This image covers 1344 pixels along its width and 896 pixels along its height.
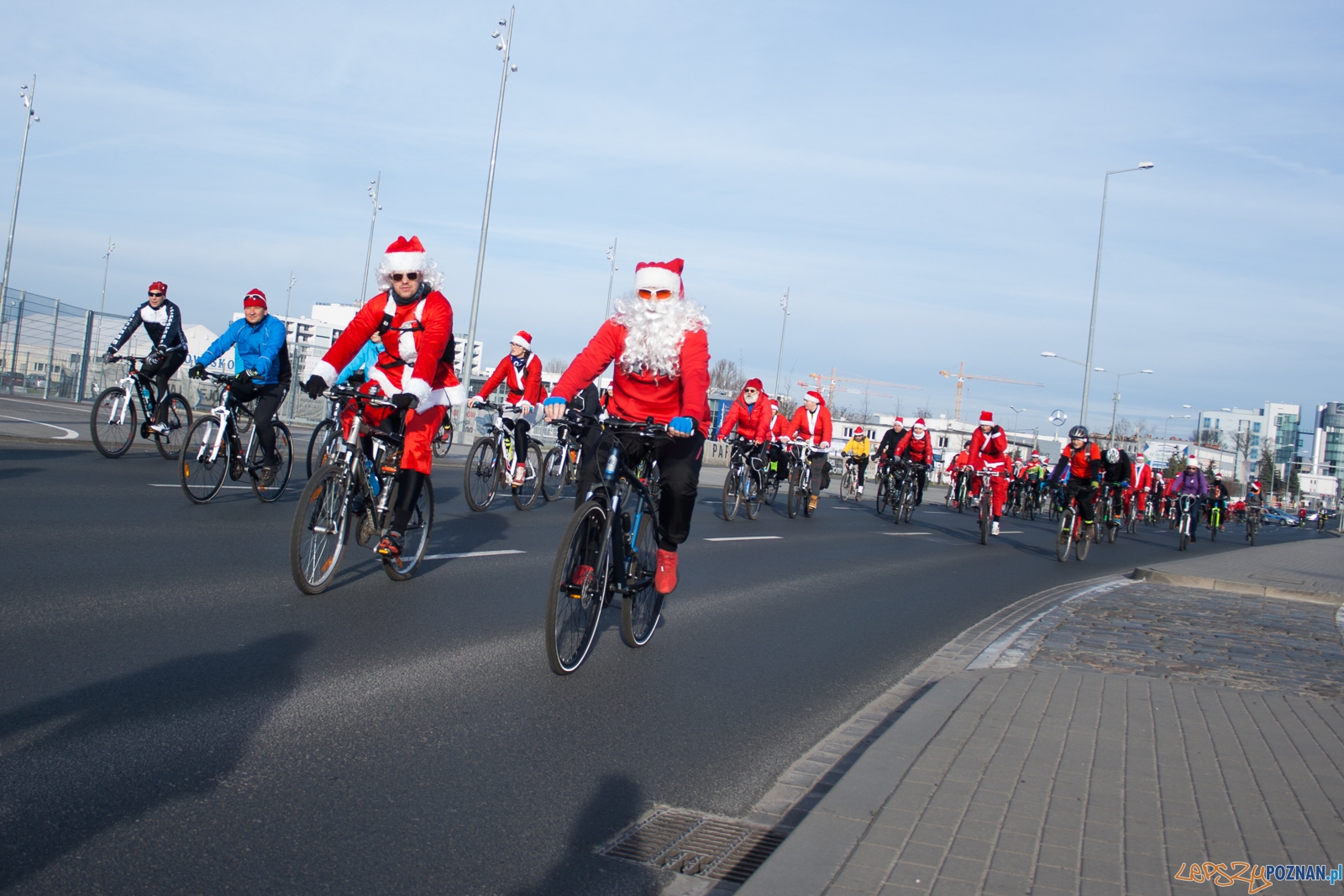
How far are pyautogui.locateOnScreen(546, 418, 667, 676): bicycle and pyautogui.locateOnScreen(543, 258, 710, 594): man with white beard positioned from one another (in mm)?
100

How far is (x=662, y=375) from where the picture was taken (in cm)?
588

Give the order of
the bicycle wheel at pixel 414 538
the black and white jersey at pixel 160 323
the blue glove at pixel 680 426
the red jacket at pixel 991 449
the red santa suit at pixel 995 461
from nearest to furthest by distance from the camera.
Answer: the blue glove at pixel 680 426, the bicycle wheel at pixel 414 538, the black and white jersey at pixel 160 323, the red santa suit at pixel 995 461, the red jacket at pixel 991 449

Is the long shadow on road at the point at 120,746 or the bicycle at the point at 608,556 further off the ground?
the bicycle at the point at 608,556

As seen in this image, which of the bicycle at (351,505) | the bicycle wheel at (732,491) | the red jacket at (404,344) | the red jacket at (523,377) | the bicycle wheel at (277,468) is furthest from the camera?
the bicycle wheel at (732,491)

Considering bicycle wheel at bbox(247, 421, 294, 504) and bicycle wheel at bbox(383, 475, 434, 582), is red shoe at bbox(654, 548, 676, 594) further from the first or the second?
bicycle wheel at bbox(247, 421, 294, 504)

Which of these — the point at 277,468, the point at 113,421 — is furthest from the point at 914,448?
the point at 113,421

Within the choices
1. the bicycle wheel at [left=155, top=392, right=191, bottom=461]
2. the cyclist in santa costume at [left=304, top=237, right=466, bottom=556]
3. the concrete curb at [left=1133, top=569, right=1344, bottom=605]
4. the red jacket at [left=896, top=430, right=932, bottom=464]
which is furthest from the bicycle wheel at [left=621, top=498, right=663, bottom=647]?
the red jacket at [left=896, top=430, right=932, bottom=464]

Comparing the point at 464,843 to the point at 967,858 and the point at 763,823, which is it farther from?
the point at 967,858

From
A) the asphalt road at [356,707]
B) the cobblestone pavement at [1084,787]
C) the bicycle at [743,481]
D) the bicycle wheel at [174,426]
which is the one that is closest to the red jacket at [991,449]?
the bicycle at [743,481]

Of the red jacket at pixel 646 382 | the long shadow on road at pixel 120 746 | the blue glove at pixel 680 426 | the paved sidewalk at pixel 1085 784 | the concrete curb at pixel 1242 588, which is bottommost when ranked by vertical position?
the long shadow on road at pixel 120 746

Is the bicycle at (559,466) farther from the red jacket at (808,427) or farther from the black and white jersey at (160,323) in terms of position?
the black and white jersey at (160,323)

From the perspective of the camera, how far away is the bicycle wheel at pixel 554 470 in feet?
48.6

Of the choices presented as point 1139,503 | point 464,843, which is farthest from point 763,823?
point 1139,503

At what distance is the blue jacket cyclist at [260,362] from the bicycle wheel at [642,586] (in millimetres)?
5729
